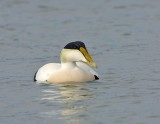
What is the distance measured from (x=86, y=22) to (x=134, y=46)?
4.60 metres

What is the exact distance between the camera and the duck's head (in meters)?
16.5

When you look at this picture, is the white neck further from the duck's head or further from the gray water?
the gray water

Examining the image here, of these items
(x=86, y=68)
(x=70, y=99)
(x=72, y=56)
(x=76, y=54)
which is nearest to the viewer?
(x=70, y=99)

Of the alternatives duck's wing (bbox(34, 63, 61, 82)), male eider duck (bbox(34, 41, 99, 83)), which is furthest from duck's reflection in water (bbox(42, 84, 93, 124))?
duck's wing (bbox(34, 63, 61, 82))

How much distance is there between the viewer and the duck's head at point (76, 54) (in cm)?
1645

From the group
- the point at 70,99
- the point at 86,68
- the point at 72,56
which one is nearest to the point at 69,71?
the point at 72,56

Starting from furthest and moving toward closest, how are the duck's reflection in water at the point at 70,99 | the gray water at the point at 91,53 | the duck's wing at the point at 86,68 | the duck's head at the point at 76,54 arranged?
the duck's wing at the point at 86,68 → the duck's head at the point at 76,54 → the gray water at the point at 91,53 → the duck's reflection in water at the point at 70,99

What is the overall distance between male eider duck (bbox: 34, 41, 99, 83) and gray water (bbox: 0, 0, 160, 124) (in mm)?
254

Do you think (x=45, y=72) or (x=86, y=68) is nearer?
(x=45, y=72)

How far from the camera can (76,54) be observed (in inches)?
659

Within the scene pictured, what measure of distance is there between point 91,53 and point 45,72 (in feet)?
10.8

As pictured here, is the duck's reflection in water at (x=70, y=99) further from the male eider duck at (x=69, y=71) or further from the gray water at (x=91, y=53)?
the male eider duck at (x=69, y=71)

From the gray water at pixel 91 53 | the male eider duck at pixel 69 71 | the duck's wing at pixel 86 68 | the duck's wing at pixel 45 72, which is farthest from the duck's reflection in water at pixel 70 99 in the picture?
the duck's wing at pixel 86 68

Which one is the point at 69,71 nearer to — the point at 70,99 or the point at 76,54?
the point at 76,54
